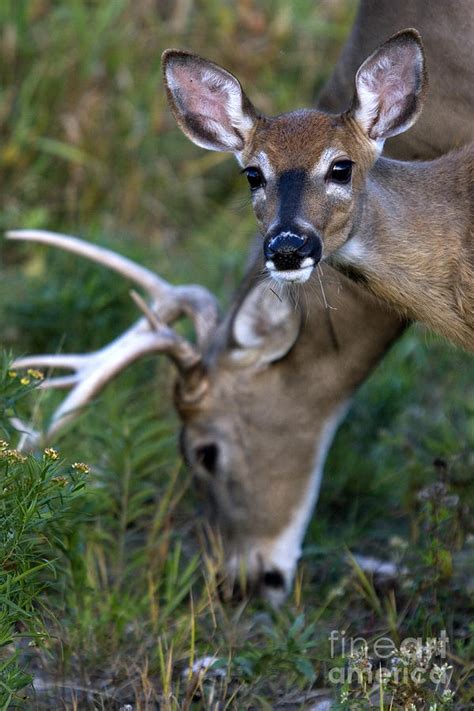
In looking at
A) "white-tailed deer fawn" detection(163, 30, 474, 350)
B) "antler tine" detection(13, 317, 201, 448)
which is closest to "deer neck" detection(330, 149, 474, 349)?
"white-tailed deer fawn" detection(163, 30, 474, 350)

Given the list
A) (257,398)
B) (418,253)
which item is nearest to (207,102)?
(418,253)

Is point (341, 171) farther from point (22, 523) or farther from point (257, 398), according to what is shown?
point (257, 398)

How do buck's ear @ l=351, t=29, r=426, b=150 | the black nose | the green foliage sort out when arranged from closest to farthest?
the green foliage < the black nose < buck's ear @ l=351, t=29, r=426, b=150

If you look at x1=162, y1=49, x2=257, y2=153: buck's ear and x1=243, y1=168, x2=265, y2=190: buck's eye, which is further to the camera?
x1=162, y1=49, x2=257, y2=153: buck's ear

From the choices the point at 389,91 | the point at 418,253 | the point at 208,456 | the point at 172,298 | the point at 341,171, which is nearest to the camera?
the point at 341,171

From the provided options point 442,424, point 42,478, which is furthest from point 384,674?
point 442,424

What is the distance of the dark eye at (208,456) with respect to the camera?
5.29m

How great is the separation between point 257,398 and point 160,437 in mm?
799

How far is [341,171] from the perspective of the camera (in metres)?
3.91

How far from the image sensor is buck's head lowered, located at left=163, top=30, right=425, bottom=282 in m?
3.71

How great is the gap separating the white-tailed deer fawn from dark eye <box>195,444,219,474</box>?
4.16 feet

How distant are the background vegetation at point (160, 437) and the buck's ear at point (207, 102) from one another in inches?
41.9

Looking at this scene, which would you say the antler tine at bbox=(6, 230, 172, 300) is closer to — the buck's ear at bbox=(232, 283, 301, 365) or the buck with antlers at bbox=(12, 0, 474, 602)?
the buck with antlers at bbox=(12, 0, 474, 602)

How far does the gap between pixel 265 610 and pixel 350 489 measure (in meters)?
0.96
